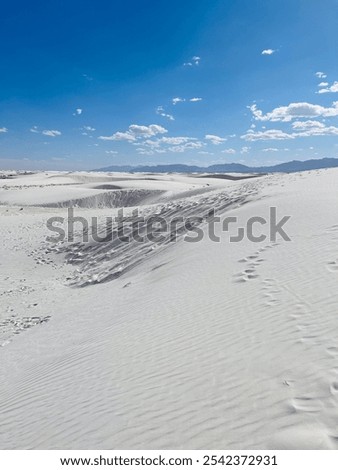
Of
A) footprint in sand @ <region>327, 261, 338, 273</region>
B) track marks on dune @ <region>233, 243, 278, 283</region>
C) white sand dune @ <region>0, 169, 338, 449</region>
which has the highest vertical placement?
footprint in sand @ <region>327, 261, 338, 273</region>

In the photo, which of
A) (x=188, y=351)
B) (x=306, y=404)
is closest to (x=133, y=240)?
(x=188, y=351)

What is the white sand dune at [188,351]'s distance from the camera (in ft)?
10.2

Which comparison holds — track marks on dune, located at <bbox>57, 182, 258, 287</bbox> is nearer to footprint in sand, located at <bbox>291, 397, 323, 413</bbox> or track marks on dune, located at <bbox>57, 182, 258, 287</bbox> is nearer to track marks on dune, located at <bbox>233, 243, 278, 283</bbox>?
track marks on dune, located at <bbox>233, 243, 278, 283</bbox>

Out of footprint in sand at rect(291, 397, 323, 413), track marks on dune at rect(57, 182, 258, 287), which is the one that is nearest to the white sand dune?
footprint in sand at rect(291, 397, 323, 413)

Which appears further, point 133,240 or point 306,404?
point 133,240

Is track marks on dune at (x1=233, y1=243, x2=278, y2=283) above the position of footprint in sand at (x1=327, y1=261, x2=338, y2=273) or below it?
below

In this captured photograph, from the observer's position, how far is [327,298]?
17.4 ft

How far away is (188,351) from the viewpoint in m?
4.71

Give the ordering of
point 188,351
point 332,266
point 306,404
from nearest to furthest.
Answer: point 306,404 < point 188,351 < point 332,266

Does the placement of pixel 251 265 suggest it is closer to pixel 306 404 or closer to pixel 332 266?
pixel 332 266

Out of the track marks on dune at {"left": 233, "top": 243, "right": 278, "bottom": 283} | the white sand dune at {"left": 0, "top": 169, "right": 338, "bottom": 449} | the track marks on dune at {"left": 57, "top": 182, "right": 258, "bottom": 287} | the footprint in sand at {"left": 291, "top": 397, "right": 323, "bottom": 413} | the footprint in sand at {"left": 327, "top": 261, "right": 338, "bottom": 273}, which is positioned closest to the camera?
the footprint in sand at {"left": 291, "top": 397, "right": 323, "bottom": 413}

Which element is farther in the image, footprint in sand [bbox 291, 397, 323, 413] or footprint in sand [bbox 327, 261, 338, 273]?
footprint in sand [bbox 327, 261, 338, 273]

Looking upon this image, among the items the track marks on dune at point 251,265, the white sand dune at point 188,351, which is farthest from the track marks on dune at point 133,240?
the track marks on dune at point 251,265

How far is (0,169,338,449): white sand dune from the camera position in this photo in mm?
3121
